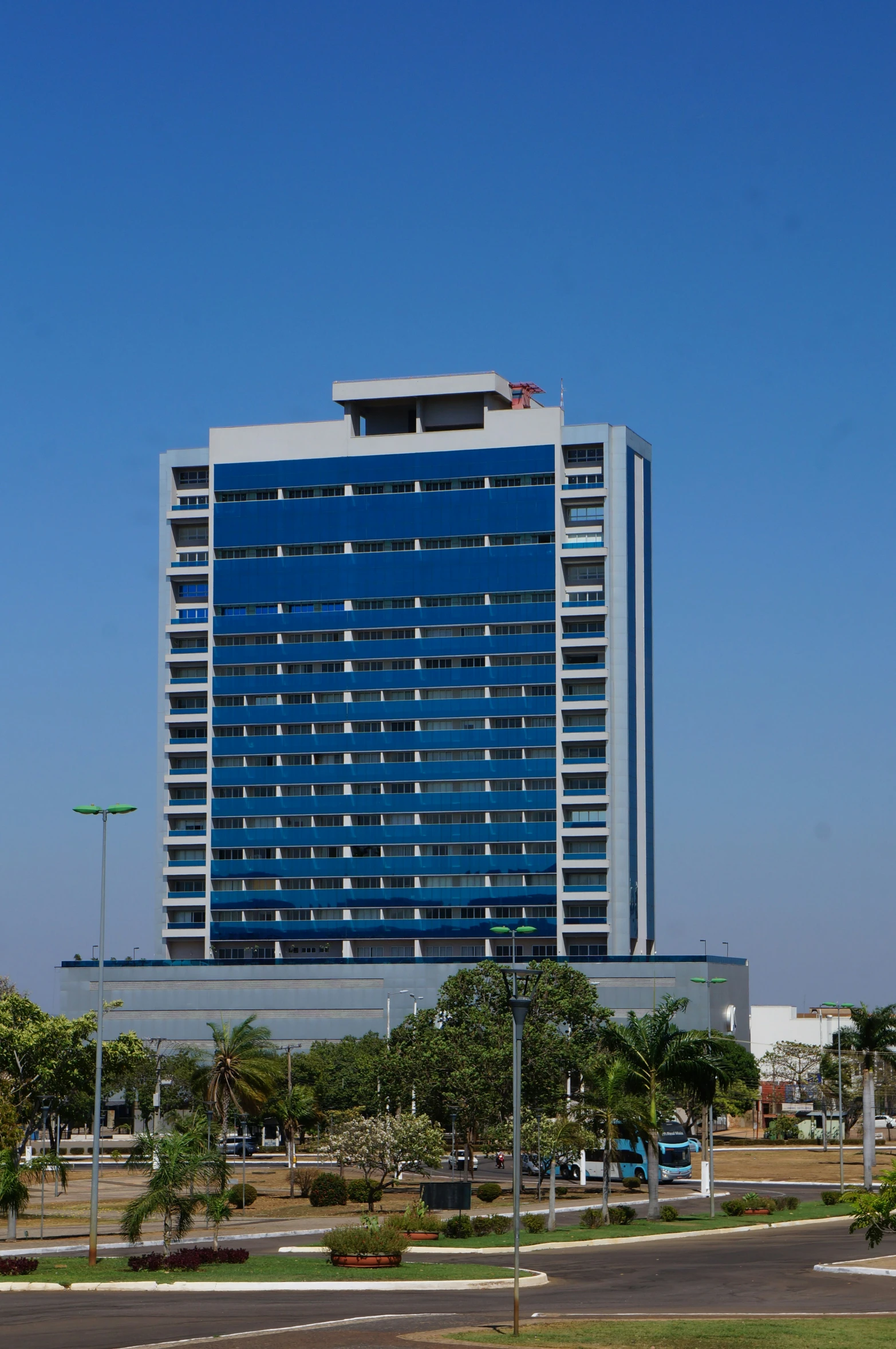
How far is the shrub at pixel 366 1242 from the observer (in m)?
45.0

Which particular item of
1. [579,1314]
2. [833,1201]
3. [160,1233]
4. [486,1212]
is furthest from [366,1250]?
[833,1201]

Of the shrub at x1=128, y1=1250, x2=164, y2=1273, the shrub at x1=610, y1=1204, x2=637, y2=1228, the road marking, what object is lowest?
the shrub at x1=610, y1=1204, x2=637, y2=1228

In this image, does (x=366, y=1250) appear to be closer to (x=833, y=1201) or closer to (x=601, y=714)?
(x=833, y=1201)

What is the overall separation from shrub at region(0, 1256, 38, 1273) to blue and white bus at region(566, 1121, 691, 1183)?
43961mm

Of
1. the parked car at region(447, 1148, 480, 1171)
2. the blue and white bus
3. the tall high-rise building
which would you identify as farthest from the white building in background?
the blue and white bus

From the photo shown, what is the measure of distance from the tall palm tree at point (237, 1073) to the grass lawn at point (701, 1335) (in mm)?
55410

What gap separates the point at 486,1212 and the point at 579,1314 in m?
35.3

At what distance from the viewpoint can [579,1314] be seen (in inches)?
1366

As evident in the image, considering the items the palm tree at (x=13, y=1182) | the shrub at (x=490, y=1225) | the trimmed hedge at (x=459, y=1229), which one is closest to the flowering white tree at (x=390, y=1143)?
the shrub at (x=490, y=1225)

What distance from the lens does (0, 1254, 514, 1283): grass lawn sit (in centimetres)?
4112

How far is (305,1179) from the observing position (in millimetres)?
83500

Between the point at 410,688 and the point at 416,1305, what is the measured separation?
125406 millimetres

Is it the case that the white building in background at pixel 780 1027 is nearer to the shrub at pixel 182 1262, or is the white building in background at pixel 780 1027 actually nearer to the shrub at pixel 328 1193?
the shrub at pixel 328 1193

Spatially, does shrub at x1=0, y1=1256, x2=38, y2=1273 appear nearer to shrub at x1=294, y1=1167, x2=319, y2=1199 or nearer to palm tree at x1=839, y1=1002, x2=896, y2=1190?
shrub at x1=294, y1=1167, x2=319, y2=1199
